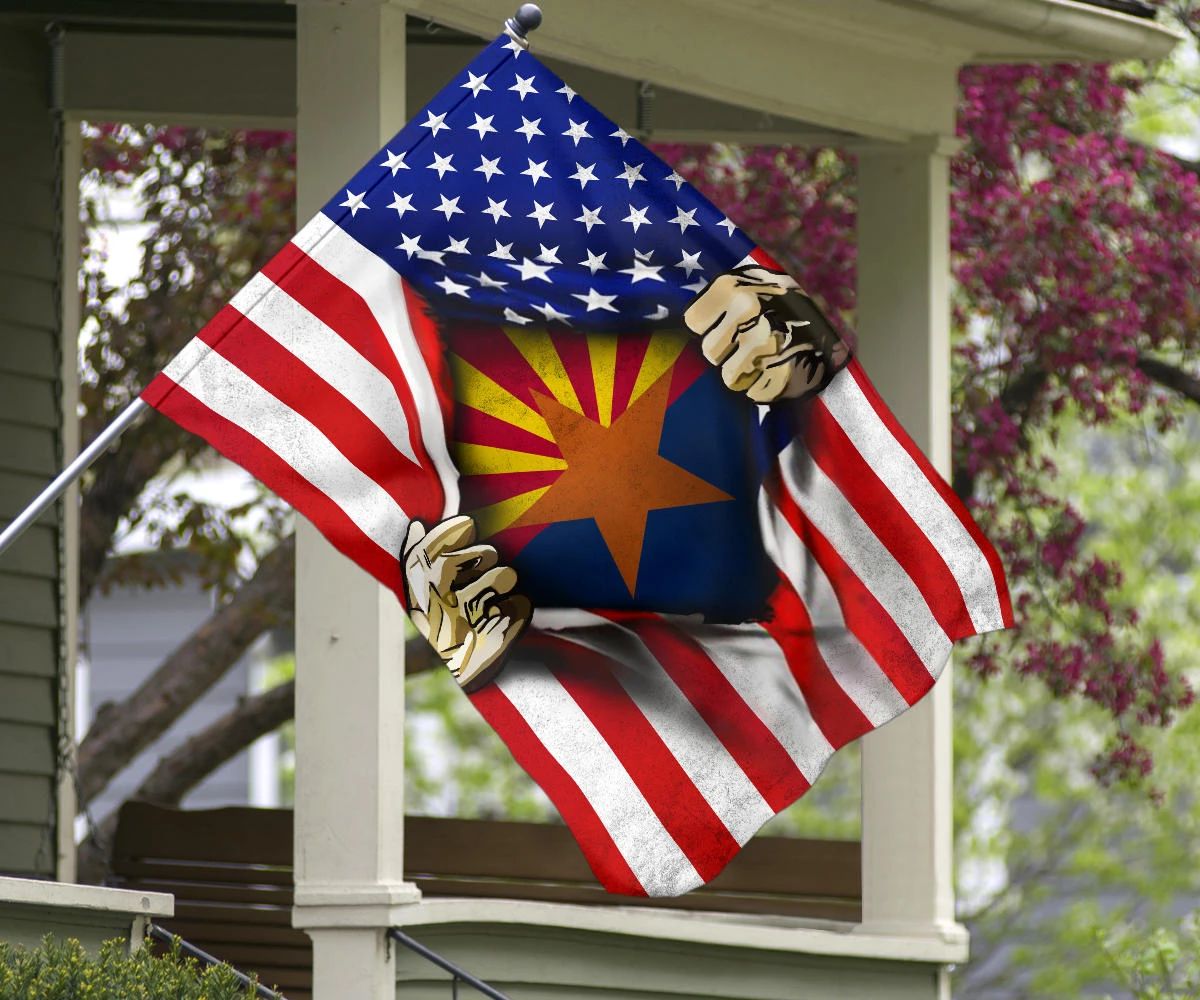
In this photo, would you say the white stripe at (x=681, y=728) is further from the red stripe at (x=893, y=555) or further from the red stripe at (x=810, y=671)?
the red stripe at (x=893, y=555)

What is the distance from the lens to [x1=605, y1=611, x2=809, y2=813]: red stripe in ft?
14.4

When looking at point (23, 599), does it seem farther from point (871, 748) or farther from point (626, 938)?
point (871, 748)

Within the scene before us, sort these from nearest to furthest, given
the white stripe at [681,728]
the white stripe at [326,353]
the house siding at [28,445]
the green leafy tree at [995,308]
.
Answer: the white stripe at [326,353]
the white stripe at [681,728]
the house siding at [28,445]
the green leafy tree at [995,308]

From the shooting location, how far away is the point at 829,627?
4.48 metres

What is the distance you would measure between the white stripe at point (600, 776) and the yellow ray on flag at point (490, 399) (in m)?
0.52

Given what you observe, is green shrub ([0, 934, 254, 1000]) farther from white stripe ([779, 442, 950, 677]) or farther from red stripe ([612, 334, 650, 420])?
white stripe ([779, 442, 950, 677])

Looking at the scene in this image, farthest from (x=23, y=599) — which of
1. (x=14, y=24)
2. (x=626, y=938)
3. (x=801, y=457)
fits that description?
(x=801, y=457)

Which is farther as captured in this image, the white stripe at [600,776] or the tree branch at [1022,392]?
the tree branch at [1022,392]

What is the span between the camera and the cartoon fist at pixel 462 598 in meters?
4.14

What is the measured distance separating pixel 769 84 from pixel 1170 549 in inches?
434

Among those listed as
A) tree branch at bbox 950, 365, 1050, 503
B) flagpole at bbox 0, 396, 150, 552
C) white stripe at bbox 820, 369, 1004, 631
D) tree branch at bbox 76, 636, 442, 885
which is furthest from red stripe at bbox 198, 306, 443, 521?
tree branch at bbox 76, 636, 442, 885

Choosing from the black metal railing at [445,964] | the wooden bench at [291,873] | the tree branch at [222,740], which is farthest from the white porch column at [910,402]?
the tree branch at [222,740]

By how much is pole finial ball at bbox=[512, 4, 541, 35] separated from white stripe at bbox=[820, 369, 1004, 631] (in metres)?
1.04

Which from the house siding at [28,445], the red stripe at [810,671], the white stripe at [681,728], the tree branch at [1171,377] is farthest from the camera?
the tree branch at [1171,377]
